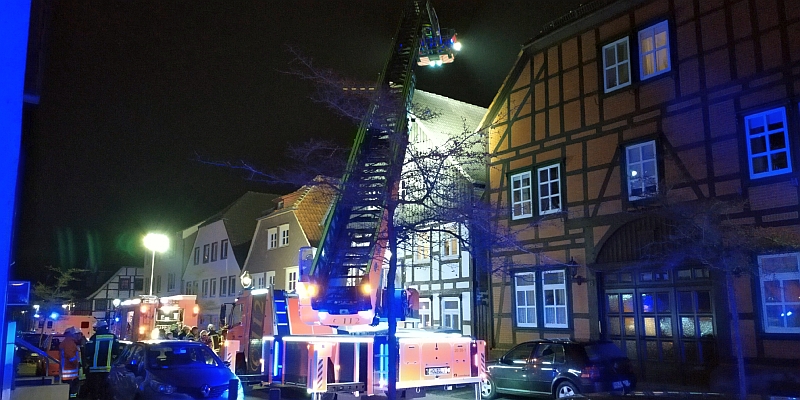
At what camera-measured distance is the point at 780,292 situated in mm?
13375

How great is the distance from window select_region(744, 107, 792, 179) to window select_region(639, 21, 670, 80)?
2.73 metres

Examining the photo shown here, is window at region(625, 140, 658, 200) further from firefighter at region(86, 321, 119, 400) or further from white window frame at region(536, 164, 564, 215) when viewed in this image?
firefighter at region(86, 321, 119, 400)

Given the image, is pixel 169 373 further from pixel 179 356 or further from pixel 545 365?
pixel 545 365

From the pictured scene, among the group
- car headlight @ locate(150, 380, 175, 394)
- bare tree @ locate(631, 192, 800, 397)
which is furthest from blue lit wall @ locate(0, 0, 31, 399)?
bare tree @ locate(631, 192, 800, 397)

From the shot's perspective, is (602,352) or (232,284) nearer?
(602,352)

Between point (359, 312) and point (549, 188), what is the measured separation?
9.08 metres

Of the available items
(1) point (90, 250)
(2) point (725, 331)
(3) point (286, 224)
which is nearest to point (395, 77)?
(2) point (725, 331)

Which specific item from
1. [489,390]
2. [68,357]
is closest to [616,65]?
[489,390]

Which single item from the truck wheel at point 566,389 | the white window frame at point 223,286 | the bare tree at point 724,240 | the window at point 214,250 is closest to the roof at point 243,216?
the window at point 214,250

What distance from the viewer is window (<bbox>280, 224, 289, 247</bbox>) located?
32.2 meters

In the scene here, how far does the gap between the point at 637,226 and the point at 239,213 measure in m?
30.6

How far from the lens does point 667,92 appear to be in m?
16.0

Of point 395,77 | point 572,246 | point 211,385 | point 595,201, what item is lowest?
point 211,385

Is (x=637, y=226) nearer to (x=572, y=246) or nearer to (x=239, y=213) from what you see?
(x=572, y=246)
